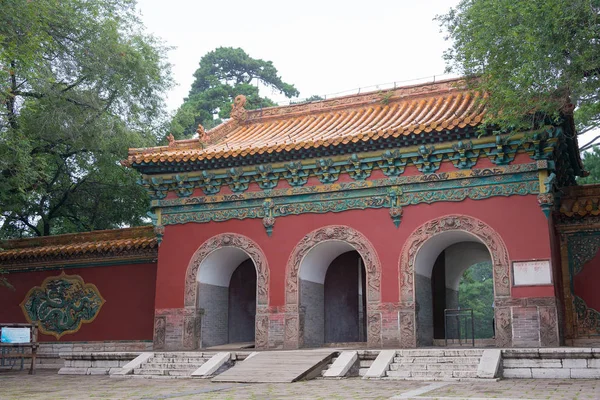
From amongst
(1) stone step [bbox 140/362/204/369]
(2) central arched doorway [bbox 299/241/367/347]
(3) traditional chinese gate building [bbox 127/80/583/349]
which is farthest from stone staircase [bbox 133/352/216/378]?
(2) central arched doorway [bbox 299/241/367/347]

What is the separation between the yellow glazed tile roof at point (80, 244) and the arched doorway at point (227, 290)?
60.8 inches

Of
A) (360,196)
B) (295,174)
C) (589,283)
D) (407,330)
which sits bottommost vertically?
(407,330)

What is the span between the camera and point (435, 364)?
10281mm

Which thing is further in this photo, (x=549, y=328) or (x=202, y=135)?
(x=202, y=135)

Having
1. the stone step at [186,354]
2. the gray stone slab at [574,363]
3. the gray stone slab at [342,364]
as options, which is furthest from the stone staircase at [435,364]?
the stone step at [186,354]

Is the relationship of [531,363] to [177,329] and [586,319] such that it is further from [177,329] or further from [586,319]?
[177,329]

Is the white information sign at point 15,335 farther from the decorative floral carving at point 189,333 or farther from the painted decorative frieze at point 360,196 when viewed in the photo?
the painted decorative frieze at point 360,196

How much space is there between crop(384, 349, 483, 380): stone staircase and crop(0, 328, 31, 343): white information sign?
714cm

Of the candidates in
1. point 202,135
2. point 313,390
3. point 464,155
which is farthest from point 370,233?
point 313,390

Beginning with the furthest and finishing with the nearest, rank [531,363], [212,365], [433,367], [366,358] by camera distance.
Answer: [212,365] < [366,358] < [433,367] < [531,363]

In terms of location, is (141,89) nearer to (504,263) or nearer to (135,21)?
(135,21)

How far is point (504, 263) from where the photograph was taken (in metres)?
11.8

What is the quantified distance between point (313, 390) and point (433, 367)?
237 centimetres

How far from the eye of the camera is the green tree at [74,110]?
12891 millimetres
